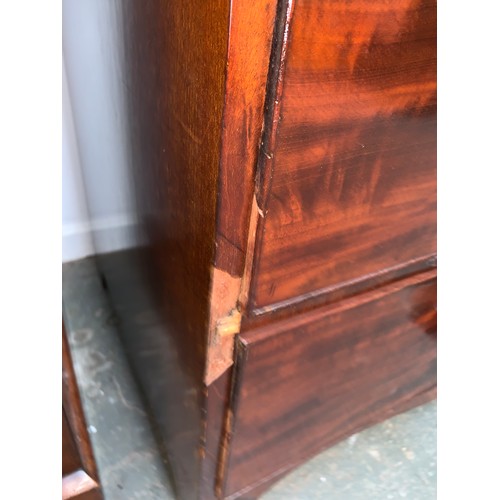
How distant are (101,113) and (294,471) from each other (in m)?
0.63

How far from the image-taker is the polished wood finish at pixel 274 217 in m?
0.39

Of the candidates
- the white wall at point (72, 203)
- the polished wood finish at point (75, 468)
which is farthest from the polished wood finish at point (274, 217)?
the white wall at point (72, 203)

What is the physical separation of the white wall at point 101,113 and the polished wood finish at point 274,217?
4cm

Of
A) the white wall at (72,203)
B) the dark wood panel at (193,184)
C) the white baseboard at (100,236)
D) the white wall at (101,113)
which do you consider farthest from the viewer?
the white wall at (72,203)

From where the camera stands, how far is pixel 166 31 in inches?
17.3

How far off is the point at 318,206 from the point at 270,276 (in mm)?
Result: 81

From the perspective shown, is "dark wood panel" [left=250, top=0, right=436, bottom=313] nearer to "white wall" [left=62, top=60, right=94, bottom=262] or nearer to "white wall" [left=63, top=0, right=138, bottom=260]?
"white wall" [left=63, top=0, right=138, bottom=260]

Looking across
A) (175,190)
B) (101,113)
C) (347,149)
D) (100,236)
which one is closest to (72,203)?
(100,236)

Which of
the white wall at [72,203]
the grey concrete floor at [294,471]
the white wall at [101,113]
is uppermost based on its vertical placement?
the white wall at [101,113]

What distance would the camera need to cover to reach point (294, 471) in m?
0.82

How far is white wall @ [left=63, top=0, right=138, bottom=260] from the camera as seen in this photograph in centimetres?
64

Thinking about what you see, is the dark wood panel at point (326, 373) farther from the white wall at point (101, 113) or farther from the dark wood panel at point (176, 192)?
the white wall at point (101, 113)
